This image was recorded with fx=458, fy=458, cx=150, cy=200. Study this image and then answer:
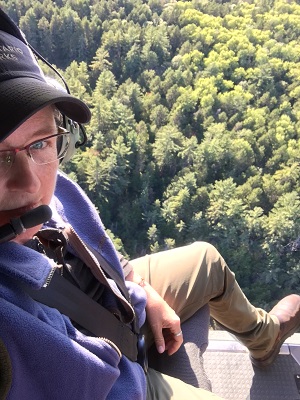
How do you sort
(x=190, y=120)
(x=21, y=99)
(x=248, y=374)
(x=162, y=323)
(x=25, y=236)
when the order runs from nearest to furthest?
(x=21, y=99)
(x=25, y=236)
(x=162, y=323)
(x=248, y=374)
(x=190, y=120)

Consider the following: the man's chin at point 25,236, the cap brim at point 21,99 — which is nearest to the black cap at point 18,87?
the cap brim at point 21,99

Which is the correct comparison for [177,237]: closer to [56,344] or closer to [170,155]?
[170,155]

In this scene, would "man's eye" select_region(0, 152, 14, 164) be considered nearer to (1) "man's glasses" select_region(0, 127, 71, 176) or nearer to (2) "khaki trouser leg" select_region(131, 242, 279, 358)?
(1) "man's glasses" select_region(0, 127, 71, 176)

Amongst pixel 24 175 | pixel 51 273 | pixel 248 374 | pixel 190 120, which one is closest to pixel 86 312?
pixel 51 273

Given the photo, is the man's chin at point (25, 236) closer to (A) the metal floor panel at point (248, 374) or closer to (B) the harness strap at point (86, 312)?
(B) the harness strap at point (86, 312)

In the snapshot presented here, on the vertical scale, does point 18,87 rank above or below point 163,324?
above

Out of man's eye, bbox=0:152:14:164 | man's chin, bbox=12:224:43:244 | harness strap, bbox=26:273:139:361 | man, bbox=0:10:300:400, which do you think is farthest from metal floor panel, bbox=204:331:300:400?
man's eye, bbox=0:152:14:164

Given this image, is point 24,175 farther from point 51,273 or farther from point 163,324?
point 163,324

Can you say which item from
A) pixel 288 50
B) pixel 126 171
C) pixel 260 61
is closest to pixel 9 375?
pixel 126 171
